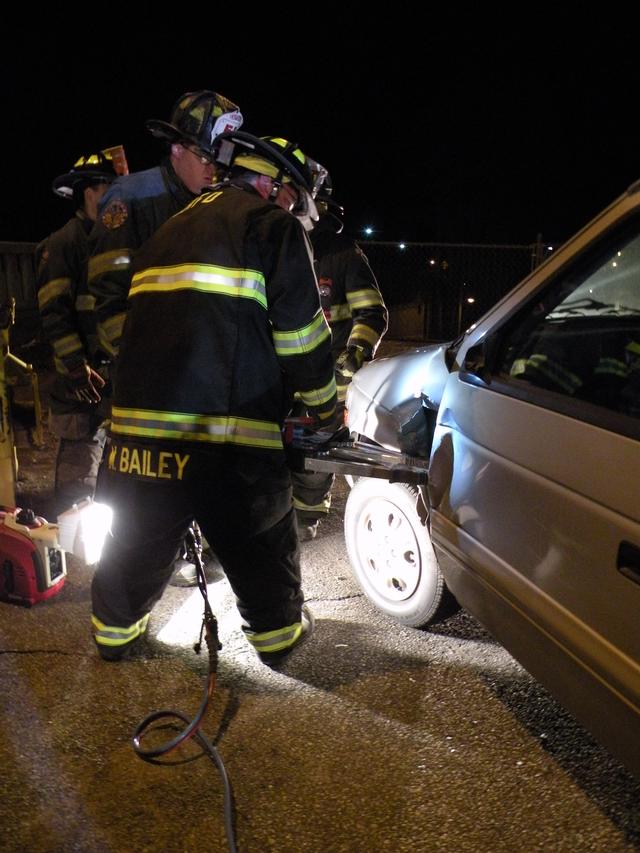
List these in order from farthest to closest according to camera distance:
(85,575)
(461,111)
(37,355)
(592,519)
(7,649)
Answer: (461,111), (37,355), (85,575), (7,649), (592,519)

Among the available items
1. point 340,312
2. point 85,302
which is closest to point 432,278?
point 340,312

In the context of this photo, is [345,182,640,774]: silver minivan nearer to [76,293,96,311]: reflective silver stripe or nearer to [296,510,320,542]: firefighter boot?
[296,510,320,542]: firefighter boot

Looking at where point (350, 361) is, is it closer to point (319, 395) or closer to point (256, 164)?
point (319, 395)

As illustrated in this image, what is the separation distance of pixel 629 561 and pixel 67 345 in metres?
3.35

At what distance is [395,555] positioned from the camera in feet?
10.7

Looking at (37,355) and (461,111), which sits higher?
(461,111)

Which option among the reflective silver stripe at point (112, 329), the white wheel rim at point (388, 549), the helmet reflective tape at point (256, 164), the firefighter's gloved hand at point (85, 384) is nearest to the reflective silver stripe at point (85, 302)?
the firefighter's gloved hand at point (85, 384)

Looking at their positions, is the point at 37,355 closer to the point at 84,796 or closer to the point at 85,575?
the point at 85,575

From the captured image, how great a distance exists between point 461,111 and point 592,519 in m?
27.3

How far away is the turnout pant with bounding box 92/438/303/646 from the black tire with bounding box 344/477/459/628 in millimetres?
518

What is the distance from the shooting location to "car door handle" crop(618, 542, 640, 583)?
5.26 ft

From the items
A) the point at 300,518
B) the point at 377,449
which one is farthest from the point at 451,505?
the point at 300,518

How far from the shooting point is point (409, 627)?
326cm

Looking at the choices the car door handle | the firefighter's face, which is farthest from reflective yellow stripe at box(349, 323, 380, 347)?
the car door handle
